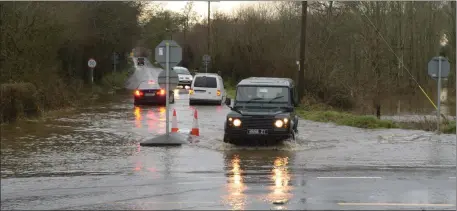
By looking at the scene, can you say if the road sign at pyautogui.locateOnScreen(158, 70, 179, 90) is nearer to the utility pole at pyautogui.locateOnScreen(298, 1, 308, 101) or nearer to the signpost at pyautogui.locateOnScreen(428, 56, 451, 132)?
the signpost at pyautogui.locateOnScreen(428, 56, 451, 132)

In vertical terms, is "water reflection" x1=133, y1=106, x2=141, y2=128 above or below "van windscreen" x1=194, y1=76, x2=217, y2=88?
below

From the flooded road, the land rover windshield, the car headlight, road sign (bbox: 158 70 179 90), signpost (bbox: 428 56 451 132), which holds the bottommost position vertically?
the flooded road

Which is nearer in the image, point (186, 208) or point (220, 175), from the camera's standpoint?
point (186, 208)

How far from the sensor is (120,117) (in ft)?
83.8

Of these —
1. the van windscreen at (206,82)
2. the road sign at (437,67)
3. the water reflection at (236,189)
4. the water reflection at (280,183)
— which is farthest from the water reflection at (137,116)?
the road sign at (437,67)

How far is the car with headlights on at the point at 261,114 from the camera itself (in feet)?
52.6

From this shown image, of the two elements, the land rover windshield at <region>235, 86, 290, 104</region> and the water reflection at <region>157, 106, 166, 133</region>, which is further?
the water reflection at <region>157, 106, 166, 133</region>

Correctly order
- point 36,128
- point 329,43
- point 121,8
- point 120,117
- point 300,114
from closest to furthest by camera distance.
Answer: point 36,128, point 120,117, point 300,114, point 329,43, point 121,8

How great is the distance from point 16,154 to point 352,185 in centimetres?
813

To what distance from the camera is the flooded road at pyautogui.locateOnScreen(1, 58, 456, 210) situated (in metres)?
9.30

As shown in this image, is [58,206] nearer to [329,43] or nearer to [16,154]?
[16,154]

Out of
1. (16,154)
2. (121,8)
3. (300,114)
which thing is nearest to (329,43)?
(300,114)

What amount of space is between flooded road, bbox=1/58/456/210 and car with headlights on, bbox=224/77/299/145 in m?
0.44

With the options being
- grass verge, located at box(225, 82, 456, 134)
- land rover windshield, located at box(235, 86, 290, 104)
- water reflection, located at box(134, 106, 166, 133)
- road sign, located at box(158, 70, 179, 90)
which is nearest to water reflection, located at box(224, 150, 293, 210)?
land rover windshield, located at box(235, 86, 290, 104)
